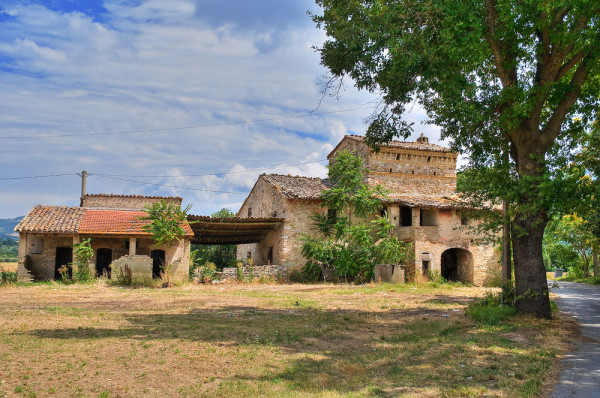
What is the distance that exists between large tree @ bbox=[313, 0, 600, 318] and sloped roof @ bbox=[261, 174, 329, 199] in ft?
44.9

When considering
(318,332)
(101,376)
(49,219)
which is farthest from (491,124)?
(49,219)

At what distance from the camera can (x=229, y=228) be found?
86.9 feet

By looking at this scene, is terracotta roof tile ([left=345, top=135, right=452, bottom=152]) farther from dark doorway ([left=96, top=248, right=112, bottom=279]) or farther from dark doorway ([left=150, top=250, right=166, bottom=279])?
dark doorway ([left=96, top=248, right=112, bottom=279])

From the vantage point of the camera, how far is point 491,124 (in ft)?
39.9

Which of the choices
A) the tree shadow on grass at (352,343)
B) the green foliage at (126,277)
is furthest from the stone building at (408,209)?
the tree shadow on grass at (352,343)

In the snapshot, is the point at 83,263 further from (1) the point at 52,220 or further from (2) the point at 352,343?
(2) the point at 352,343

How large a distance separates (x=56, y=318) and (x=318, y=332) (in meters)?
5.91

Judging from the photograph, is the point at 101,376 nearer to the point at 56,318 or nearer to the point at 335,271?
the point at 56,318

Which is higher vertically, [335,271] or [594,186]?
[594,186]

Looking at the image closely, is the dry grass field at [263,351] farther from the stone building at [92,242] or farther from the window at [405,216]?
the window at [405,216]

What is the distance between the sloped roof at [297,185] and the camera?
26.0 m

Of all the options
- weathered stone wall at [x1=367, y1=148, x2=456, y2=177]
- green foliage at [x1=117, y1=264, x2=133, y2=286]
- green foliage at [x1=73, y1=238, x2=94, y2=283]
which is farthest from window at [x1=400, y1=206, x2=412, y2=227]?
green foliage at [x1=73, y1=238, x2=94, y2=283]

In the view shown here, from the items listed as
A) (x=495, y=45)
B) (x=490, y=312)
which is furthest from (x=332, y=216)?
(x=495, y=45)

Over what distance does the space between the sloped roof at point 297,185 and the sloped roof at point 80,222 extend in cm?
583
